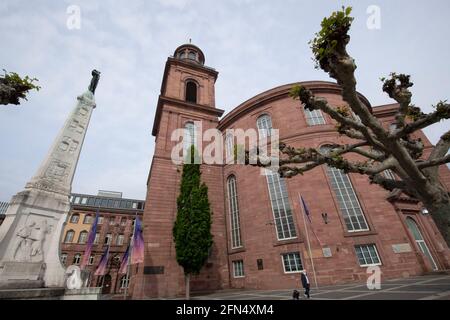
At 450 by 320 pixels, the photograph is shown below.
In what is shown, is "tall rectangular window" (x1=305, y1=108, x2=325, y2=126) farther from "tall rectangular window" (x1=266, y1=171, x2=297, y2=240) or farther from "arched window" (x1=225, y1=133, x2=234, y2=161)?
"arched window" (x1=225, y1=133, x2=234, y2=161)

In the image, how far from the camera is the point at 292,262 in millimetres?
15156

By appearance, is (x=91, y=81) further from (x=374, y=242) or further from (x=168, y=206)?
(x=374, y=242)

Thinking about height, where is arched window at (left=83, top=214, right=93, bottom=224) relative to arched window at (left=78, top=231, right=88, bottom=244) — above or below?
above

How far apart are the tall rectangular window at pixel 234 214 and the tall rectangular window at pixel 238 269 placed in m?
1.30

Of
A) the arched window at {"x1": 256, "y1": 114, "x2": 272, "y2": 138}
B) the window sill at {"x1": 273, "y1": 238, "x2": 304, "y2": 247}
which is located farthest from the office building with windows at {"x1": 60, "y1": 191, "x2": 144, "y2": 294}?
the window sill at {"x1": 273, "y1": 238, "x2": 304, "y2": 247}

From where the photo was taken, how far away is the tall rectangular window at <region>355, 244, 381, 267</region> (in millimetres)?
13690

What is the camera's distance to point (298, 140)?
18656 mm

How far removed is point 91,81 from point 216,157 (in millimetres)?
14090

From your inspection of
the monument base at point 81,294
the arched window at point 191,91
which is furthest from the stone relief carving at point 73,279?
the arched window at point 191,91

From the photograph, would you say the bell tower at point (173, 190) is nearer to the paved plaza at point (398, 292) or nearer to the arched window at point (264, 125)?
the arched window at point (264, 125)

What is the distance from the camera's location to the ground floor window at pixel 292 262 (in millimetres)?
14820

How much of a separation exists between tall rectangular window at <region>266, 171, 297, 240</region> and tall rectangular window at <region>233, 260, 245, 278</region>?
4260mm

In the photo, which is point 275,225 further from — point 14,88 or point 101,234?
point 101,234
